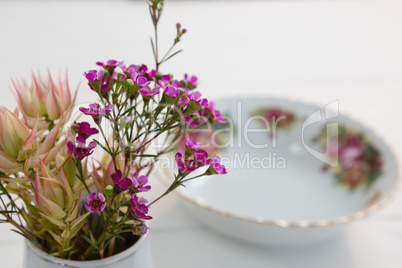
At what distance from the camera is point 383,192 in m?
0.78

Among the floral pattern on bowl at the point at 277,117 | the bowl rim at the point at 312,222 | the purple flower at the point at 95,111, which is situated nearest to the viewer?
the purple flower at the point at 95,111

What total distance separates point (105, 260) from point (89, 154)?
10cm

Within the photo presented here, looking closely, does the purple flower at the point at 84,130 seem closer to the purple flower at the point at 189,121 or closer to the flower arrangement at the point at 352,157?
the purple flower at the point at 189,121

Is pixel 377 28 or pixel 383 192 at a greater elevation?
pixel 377 28

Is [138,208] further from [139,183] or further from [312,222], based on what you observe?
[312,222]

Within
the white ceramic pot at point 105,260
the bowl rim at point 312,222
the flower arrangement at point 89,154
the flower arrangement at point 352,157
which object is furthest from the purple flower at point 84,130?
the flower arrangement at point 352,157

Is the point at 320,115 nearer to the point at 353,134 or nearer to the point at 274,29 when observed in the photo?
the point at 353,134

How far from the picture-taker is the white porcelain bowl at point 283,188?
693 mm

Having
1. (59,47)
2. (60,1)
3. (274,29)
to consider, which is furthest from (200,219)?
(60,1)

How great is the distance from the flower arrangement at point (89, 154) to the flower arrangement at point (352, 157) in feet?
1.56

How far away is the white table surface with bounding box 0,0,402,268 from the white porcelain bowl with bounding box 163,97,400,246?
0.05 m

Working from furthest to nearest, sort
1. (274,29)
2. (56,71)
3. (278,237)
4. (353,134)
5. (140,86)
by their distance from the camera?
1. (274,29)
2. (56,71)
3. (353,134)
4. (278,237)
5. (140,86)

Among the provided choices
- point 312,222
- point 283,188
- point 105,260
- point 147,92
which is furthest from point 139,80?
point 283,188

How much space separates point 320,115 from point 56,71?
557 mm
